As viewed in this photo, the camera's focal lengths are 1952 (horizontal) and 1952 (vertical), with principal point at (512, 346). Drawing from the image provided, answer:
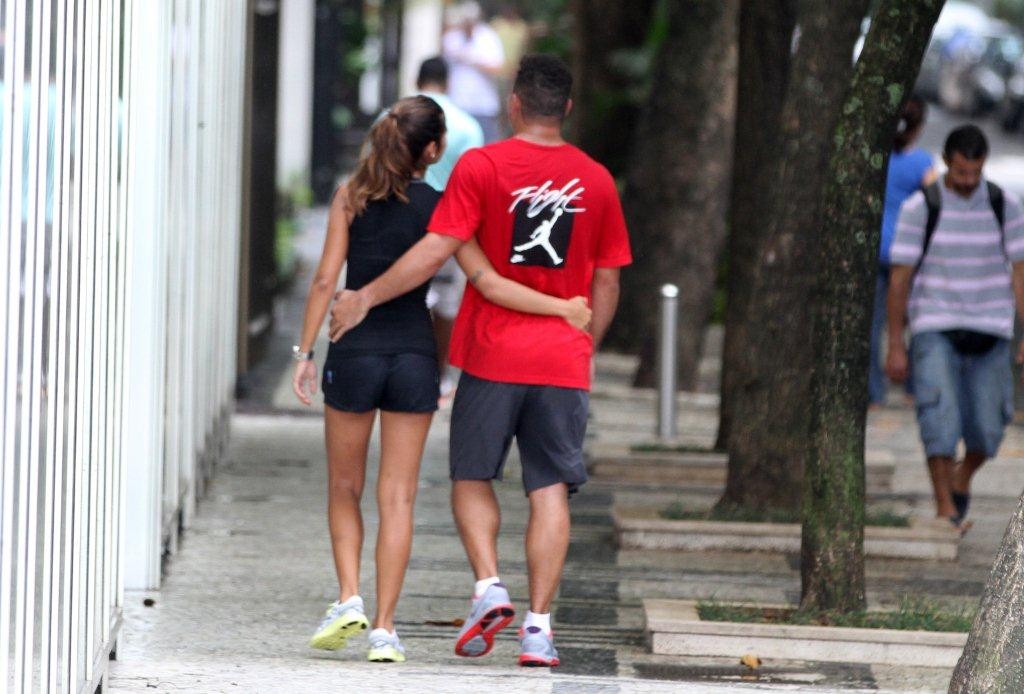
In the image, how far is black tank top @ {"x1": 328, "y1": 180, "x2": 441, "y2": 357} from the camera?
20.0 ft

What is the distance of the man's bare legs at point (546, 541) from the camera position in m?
6.13

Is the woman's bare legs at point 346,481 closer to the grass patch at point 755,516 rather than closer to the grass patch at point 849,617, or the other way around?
the grass patch at point 849,617

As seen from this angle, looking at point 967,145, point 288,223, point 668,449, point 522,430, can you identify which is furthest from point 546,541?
A: point 288,223

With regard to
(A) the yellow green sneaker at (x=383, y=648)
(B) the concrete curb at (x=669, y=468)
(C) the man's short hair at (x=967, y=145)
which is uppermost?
(C) the man's short hair at (x=967, y=145)

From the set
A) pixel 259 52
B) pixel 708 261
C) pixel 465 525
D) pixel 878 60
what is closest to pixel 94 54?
pixel 465 525

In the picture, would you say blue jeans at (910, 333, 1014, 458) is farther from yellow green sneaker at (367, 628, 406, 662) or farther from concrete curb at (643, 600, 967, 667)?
yellow green sneaker at (367, 628, 406, 662)

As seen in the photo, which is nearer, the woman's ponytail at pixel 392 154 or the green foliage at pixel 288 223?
the woman's ponytail at pixel 392 154

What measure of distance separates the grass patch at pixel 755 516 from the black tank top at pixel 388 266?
8.06 feet

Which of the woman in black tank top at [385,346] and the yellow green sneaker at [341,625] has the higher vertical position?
the woman in black tank top at [385,346]

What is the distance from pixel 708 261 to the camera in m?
13.6

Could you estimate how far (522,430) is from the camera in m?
6.17

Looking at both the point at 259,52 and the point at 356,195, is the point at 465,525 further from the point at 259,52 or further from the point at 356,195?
the point at 259,52

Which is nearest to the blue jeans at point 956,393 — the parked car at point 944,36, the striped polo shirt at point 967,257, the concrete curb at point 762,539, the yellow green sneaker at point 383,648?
the striped polo shirt at point 967,257

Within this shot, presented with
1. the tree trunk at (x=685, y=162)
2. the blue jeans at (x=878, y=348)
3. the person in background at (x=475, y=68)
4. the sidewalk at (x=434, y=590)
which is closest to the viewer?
the sidewalk at (x=434, y=590)
